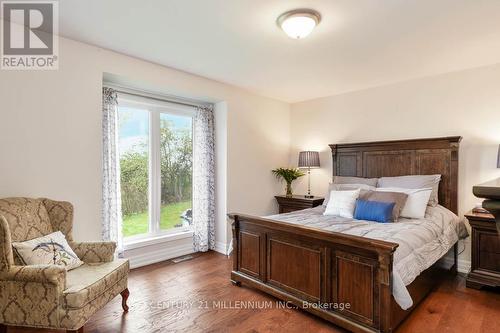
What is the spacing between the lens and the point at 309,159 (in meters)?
4.61

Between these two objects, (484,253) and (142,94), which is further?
(142,94)

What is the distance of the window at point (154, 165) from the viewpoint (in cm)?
361

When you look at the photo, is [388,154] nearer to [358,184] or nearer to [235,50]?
[358,184]

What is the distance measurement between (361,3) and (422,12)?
0.53 meters

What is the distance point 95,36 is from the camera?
2693 mm

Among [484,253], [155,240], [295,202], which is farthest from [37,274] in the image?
[484,253]

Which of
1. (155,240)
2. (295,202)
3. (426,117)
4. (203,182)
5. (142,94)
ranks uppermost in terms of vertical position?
(142,94)

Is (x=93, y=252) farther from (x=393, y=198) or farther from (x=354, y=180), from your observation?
(x=354, y=180)

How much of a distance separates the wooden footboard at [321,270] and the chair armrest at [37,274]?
163 centimetres

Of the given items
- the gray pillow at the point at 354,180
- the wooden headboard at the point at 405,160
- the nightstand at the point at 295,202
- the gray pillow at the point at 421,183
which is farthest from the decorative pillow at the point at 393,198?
the nightstand at the point at 295,202

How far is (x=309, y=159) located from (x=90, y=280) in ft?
11.4

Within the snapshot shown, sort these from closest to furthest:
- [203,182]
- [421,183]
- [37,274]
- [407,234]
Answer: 1. [37,274]
2. [407,234]
3. [421,183]
4. [203,182]

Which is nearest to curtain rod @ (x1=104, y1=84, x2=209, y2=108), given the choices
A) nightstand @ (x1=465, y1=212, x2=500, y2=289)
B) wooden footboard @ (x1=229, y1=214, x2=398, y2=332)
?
wooden footboard @ (x1=229, y1=214, x2=398, y2=332)

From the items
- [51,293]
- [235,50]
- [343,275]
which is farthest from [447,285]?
[51,293]
